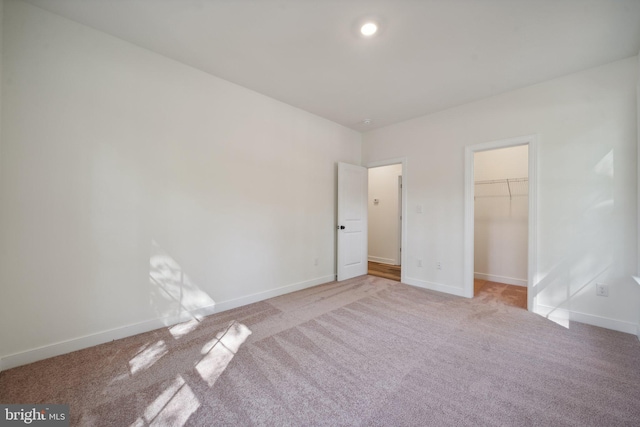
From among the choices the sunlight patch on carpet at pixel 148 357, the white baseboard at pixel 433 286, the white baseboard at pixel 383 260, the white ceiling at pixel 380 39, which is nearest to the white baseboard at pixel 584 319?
the white baseboard at pixel 433 286

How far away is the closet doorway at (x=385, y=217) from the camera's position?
5.83m

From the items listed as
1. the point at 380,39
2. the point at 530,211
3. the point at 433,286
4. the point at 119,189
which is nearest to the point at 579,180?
the point at 530,211

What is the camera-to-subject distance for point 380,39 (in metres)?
2.26

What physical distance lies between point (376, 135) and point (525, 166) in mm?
2505

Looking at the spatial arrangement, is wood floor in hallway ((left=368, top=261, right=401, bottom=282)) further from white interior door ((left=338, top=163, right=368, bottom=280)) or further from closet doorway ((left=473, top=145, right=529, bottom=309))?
closet doorway ((left=473, top=145, right=529, bottom=309))

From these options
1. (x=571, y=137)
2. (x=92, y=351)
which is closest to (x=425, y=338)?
(x=571, y=137)

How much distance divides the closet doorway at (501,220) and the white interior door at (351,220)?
193 cm

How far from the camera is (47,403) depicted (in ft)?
5.05

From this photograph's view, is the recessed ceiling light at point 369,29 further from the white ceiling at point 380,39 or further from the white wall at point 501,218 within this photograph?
the white wall at point 501,218

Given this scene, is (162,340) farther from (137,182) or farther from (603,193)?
(603,193)

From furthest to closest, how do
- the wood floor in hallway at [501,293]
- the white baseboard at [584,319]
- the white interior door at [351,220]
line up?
the white interior door at [351,220] → the wood floor in hallway at [501,293] → the white baseboard at [584,319]

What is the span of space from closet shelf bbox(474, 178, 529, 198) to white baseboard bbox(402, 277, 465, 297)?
1.98 meters

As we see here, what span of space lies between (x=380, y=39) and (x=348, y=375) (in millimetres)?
2781

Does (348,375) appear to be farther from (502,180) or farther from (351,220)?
(502,180)
